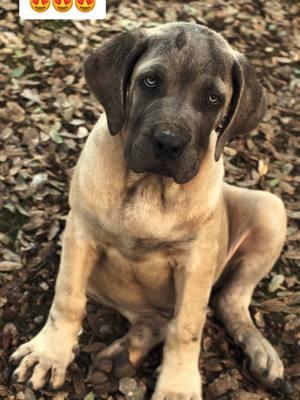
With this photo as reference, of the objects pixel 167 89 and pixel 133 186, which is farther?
pixel 133 186

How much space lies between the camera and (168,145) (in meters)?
3.44

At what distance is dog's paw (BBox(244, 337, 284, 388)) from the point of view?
4325 mm

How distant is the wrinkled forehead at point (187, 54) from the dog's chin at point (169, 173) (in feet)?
1.44

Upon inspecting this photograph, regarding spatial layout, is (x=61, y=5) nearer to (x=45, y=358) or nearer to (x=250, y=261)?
(x=250, y=261)

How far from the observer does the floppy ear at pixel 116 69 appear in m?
3.61

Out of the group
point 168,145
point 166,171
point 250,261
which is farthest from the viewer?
point 250,261

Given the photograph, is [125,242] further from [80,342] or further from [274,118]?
[274,118]

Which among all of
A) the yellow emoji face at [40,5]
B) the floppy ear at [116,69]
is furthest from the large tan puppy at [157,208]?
the yellow emoji face at [40,5]

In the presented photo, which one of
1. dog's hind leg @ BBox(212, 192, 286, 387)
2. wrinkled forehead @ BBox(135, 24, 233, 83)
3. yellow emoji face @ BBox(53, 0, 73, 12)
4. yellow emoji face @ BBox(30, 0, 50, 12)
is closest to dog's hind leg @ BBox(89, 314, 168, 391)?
→ dog's hind leg @ BBox(212, 192, 286, 387)

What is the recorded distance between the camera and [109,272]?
13.7ft

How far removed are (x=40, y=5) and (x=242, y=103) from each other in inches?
137

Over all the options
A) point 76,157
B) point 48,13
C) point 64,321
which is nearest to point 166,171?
point 64,321

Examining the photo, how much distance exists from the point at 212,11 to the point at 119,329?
4053 mm

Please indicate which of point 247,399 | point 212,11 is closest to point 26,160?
point 247,399
